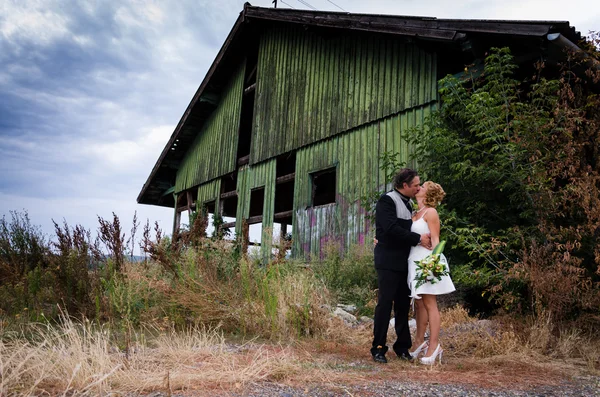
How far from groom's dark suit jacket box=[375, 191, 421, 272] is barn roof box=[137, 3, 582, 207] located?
3930 mm

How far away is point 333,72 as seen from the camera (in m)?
11.8

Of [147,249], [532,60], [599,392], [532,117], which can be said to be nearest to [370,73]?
[532,60]

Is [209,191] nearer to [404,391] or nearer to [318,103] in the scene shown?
[318,103]

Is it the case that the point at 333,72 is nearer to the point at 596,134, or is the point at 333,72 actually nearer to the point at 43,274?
the point at 596,134

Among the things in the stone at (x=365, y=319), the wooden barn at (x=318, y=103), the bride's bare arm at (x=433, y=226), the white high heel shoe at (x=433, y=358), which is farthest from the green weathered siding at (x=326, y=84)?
the white high heel shoe at (x=433, y=358)

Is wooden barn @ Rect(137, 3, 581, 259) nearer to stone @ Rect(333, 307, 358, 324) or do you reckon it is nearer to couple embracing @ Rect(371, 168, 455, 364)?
stone @ Rect(333, 307, 358, 324)

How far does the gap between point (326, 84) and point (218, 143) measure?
5.78 meters

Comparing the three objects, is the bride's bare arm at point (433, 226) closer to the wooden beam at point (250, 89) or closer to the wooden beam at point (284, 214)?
the wooden beam at point (284, 214)

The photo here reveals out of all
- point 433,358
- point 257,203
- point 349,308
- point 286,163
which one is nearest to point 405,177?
point 433,358

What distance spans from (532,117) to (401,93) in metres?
3.93

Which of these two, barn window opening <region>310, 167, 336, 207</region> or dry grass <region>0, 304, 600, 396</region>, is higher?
barn window opening <region>310, 167, 336, 207</region>

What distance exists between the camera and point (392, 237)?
4.37 m

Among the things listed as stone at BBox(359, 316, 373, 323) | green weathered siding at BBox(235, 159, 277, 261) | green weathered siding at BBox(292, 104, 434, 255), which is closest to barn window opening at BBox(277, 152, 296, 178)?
green weathered siding at BBox(235, 159, 277, 261)

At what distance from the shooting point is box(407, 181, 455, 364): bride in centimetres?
429
